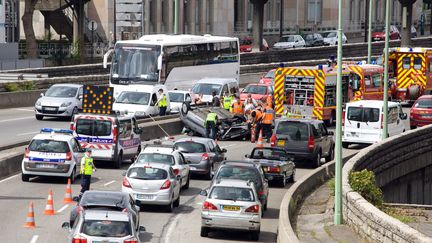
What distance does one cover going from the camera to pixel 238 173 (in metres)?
30.6

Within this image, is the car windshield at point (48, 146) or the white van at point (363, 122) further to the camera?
the white van at point (363, 122)

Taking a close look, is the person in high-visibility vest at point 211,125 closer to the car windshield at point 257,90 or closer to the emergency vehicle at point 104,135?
the emergency vehicle at point 104,135

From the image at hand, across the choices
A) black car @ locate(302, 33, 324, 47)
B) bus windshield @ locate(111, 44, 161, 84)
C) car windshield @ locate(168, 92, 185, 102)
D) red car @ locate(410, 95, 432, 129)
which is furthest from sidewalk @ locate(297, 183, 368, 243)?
black car @ locate(302, 33, 324, 47)

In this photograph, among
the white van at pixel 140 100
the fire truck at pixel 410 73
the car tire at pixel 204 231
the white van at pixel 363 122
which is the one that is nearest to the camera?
the car tire at pixel 204 231

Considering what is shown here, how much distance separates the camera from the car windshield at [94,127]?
3778cm

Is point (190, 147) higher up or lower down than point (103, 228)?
lower down

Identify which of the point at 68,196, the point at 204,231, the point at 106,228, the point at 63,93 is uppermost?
the point at 63,93

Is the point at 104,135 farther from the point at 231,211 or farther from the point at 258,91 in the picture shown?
the point at 258,91

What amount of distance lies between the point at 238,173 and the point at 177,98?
2328 centimetres

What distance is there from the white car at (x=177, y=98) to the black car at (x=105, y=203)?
2783cm

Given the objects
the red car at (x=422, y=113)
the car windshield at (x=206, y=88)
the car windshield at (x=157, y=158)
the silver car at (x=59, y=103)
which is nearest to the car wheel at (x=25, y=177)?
the car windshield at (x=157, y=158)

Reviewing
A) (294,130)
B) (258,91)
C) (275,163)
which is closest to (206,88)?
(258,91)

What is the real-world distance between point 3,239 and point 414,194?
24.2 m

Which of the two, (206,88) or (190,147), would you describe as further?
(206,88)
